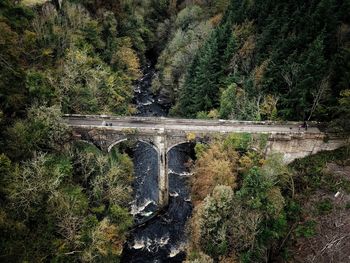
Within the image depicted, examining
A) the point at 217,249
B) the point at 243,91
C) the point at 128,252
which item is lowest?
the point at 128,252

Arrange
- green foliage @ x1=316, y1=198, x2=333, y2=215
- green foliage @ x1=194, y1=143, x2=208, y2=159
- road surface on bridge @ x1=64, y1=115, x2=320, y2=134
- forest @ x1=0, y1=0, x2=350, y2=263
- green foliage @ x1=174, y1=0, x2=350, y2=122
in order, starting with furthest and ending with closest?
1. road surface on bridge @ x1=64, y1=115, x2=320, y2=134
2. green foliage @ x1=194, y1=143, x2=208, y2=159
3. green foliage @ x1=174, y1=0, x2=350, y2=122
4. green foliage @ x1=316, y1=198, x2=333, y2=215
5. forest @ x1=0, y1=0, x2=350, y2=263

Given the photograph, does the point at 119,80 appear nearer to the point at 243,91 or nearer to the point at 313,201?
the point at 243,91

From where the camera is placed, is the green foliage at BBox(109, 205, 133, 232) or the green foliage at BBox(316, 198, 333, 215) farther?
the green foliage at BBox(109, 205, 133, 232)

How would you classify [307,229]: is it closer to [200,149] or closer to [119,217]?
[200,149]

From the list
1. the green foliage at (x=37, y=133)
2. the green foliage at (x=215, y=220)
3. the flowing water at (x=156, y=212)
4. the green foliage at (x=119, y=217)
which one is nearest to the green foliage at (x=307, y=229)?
the green foliage at (x=215, y=220)

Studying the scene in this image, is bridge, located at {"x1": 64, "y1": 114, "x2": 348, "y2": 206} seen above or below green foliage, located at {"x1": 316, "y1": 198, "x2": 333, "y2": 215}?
above

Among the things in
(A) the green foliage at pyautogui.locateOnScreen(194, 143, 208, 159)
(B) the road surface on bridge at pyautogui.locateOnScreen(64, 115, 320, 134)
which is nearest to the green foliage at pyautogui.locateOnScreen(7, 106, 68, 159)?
(B) the road surface on bridge at pyautogui.locateOnScreen(64, 115, 320, 134)

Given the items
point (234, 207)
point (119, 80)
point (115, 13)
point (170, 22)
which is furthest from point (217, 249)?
point (170, 22)

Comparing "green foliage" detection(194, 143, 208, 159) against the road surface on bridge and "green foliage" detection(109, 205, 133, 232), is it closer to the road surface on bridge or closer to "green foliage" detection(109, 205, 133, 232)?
the road surface on bridge
